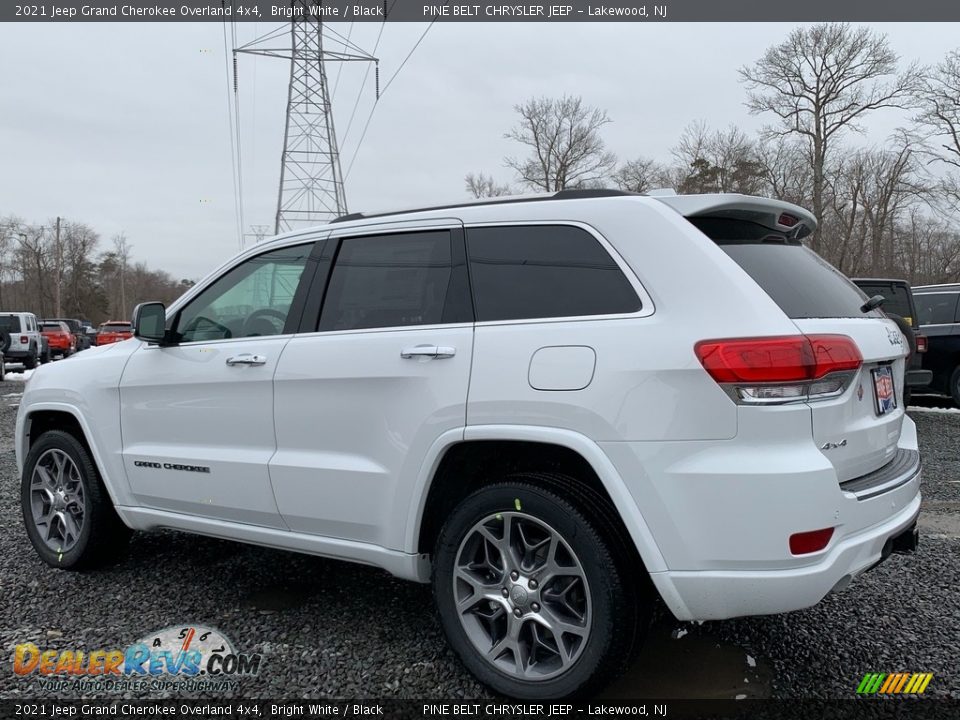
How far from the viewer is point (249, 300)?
3.83 m

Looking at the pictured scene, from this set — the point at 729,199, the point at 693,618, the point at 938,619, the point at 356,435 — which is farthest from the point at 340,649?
the point at 938,619

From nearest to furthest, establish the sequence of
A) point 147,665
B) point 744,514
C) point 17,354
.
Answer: point 744,514
point 147,665
point 17,354

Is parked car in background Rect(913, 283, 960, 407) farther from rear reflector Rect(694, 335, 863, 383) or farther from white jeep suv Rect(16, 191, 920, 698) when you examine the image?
rear reflector Rect(694, 335, 863, 383)

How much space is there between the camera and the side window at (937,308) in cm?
1102

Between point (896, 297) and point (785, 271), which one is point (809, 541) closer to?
point (785, 271)

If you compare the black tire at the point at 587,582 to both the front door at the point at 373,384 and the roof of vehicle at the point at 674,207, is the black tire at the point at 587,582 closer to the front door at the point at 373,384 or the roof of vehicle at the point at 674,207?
the front door at the point at 373,384

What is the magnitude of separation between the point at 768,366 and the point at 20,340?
25813 mm

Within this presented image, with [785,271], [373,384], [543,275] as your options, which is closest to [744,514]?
[785,271]

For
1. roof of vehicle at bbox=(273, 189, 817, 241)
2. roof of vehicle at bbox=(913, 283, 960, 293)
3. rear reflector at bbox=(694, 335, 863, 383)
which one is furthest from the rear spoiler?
roof of vehicle at bbox=(913, 283, 960, 293)

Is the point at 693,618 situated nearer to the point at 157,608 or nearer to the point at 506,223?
the point at 506,223

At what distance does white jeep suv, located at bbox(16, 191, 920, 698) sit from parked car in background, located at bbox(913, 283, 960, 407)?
9000mm

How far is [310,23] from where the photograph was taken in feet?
73.2

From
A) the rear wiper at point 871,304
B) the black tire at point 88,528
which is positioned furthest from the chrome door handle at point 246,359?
the rear wiper at point 871,304

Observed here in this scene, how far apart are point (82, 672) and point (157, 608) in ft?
2.05
